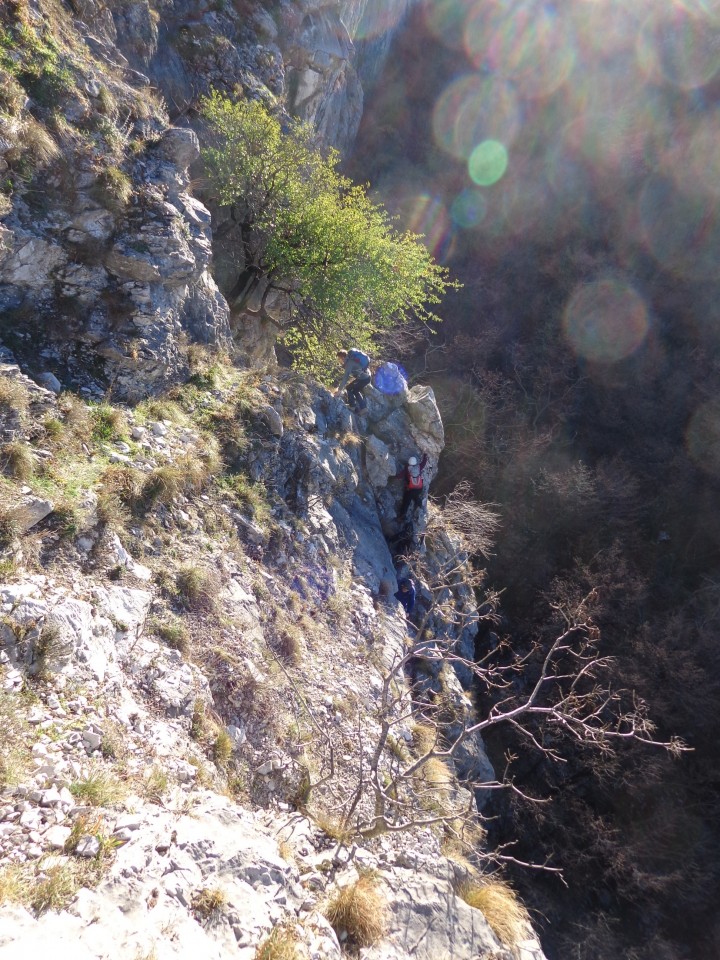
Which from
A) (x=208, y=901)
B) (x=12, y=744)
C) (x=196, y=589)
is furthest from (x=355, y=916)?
(x=196, y=589)

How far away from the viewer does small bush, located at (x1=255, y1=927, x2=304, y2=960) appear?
331cm

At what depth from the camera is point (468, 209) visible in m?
27.0

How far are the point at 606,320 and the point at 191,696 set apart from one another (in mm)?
25219

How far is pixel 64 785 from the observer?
335 cm

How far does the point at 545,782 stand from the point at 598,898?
2.80m

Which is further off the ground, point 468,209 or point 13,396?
point 468,209

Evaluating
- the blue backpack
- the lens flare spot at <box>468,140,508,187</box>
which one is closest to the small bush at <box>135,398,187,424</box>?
the blue backpack

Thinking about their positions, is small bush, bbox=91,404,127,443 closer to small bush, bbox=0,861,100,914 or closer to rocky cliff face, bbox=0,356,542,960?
rocky cliff face, bbox=0,356,542,960

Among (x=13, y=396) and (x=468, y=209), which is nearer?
(x=13, y=396)

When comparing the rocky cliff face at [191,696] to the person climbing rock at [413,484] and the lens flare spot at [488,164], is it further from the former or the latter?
the lens flare spot at [488,164]

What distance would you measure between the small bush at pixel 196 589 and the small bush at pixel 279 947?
Result: 10.3 ft

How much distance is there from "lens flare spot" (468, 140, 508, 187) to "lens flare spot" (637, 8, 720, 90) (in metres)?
7.89

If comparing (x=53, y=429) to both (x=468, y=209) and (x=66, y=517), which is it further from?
(x=468, y=209)

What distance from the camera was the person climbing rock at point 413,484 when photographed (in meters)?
11.5
